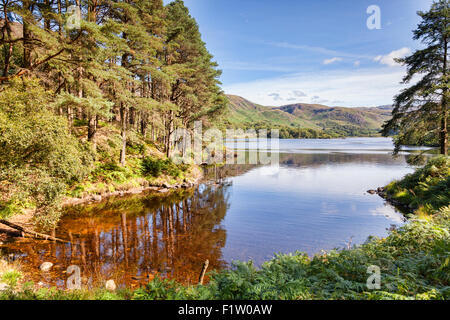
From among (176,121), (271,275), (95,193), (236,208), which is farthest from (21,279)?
(176,121)

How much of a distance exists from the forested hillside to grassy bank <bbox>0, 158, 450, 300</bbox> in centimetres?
558

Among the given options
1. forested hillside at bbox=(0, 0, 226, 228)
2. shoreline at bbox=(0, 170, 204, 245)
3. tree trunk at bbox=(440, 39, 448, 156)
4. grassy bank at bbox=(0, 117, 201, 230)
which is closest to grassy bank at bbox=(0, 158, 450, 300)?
grassy bank at bbox=(0, 117, 201, 230)

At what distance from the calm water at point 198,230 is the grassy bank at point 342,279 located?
3.39 metres

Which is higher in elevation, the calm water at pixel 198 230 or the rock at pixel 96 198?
the rock at pixel 96 198

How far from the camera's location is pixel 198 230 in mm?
14281

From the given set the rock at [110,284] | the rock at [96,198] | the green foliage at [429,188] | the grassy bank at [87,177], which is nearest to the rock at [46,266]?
the grassy bank at [87,177]

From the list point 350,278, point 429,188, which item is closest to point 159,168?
point 350,278

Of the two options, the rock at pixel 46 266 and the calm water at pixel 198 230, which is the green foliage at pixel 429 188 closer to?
the calm water at pixel 198 230

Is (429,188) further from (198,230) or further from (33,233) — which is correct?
(33,233)

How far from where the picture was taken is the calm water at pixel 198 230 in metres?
9.82

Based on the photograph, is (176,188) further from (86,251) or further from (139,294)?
(139,294)

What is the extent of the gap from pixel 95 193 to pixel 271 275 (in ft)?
60.0

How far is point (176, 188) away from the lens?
26094 millimetres
